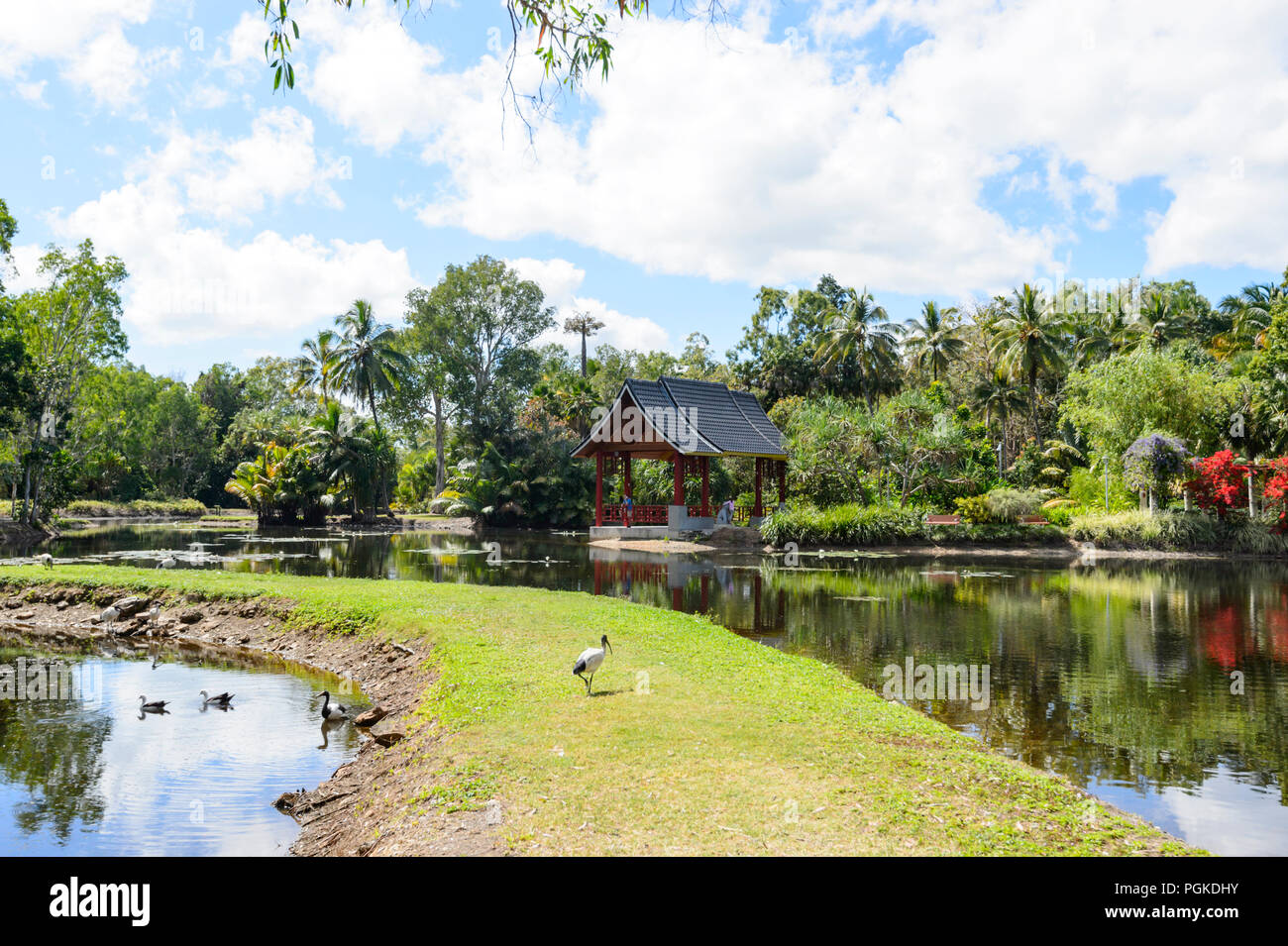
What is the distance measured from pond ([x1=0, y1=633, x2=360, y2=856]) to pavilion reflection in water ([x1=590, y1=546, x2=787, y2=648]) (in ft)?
22.2

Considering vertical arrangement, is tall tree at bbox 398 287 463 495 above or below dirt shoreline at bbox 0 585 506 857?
above

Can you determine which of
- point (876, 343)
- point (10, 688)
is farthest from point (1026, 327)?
point (10, 688)

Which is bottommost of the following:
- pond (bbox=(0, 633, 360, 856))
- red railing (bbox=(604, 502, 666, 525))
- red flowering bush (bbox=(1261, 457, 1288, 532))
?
pond (bbox=(0, 633, 360, 856))

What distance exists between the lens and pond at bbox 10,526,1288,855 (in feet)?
23.6

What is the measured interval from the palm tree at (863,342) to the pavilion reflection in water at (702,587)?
21.4m

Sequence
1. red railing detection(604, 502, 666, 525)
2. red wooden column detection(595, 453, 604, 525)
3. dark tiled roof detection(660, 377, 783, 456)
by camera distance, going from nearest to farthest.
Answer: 1. dark tiled roof detection(660, 377, 783, 456)
2. red railing detection(604, 502, 666, 525)
3. red wooden column detection(595, 453, 604, 525)

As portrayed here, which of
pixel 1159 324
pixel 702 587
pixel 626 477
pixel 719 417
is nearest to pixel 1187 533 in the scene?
pixel 719 417

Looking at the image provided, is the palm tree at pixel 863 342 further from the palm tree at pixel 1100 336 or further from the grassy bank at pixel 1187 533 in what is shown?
the grassy bank at pixel 1187 533

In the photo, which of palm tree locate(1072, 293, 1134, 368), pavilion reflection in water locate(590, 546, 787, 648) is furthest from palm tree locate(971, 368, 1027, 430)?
pavilion reflection in water locate(590, 546, 787, 648)

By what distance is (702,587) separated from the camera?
19.8 m

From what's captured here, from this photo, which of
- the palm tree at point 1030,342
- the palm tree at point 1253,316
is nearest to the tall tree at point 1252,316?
the palm tree at point 1253,316

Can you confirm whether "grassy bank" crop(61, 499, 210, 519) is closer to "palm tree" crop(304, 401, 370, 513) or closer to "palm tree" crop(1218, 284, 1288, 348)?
"palm tree" crop(304, 401, 370, 513)
